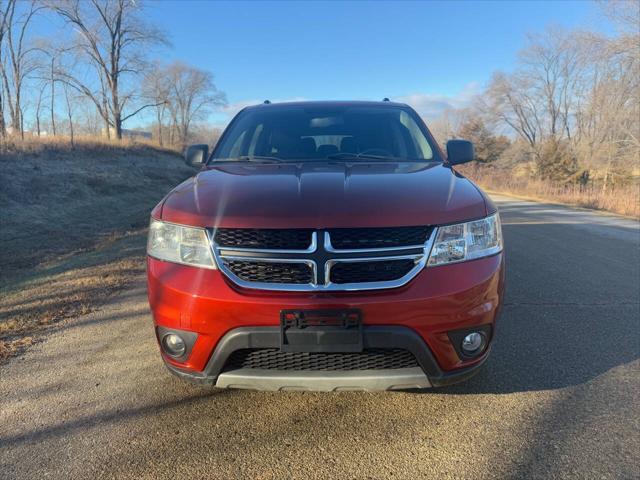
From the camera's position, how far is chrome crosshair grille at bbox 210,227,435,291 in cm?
205

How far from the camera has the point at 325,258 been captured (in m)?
2.05

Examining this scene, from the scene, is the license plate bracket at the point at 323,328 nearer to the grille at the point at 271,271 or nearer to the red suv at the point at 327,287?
the red suv at the point at 327,287

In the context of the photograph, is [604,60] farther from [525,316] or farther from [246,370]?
[246,370]

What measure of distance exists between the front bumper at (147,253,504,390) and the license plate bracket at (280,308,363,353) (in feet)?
0.10

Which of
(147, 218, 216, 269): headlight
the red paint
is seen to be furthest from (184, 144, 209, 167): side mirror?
the red paint

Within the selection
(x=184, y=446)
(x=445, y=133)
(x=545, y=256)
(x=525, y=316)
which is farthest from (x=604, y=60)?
(x=445, y=133)

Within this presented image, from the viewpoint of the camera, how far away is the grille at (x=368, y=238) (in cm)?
208

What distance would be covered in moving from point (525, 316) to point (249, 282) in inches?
109

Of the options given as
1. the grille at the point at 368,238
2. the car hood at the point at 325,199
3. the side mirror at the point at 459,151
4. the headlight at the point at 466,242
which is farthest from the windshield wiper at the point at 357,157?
the grille at the point at 368,238

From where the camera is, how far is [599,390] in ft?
8.64

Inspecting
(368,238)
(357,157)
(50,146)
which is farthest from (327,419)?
(50,146)

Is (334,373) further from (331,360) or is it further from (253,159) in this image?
(253,159)

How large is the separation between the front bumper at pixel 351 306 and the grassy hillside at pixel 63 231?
195 centimetres

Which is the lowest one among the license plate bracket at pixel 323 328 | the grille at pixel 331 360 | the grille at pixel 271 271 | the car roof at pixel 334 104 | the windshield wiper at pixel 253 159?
the grille at pixel 331 360
